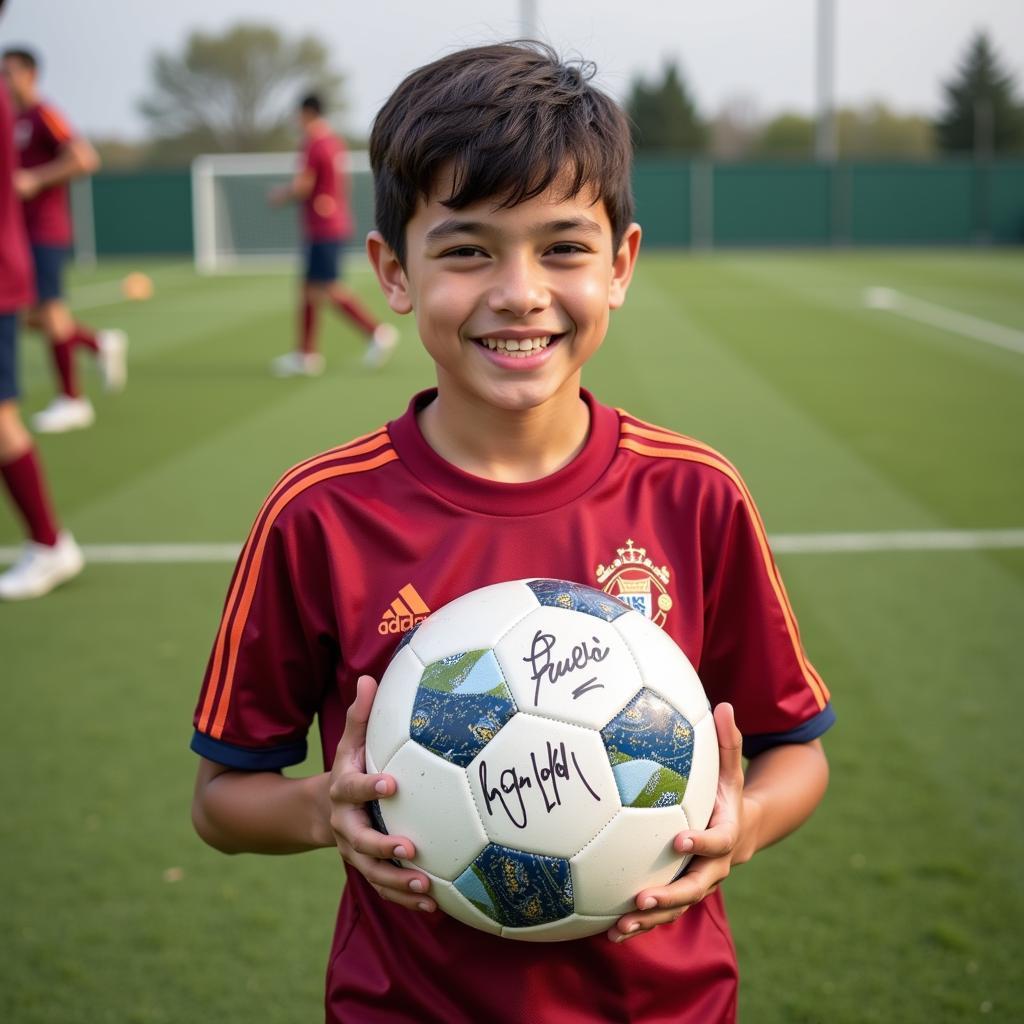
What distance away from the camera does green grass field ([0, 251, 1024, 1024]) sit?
2.75 metres

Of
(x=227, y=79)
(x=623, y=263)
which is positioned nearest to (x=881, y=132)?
(x=227, y=79)

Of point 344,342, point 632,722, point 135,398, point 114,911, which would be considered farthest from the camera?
point 344,342

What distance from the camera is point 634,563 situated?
1698 mm

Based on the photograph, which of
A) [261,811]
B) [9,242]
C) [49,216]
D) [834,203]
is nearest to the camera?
[261,811]

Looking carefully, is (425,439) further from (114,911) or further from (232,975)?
(114,911)

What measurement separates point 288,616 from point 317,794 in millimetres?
233

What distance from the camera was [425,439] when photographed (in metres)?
1.77

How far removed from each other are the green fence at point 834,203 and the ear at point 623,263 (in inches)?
1158

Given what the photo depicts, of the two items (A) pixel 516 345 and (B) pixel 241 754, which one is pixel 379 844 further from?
(A) pixel 516 345

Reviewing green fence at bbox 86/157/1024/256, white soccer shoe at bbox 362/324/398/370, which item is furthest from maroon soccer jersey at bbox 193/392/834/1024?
green fence at bbox 86/157/1024/256

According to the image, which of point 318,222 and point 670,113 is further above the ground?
point 670,113

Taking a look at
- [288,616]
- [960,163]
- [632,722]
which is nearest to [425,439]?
[288,616]

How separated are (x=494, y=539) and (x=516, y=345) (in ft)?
0.83
